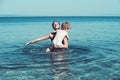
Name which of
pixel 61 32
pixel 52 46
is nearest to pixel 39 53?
pixel 52 46

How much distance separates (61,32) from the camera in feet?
43.1

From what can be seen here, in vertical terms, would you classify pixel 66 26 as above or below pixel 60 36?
above

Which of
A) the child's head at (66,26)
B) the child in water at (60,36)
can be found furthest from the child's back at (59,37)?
the child's head at (66,26)

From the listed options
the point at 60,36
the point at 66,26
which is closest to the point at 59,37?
the point at 60,36

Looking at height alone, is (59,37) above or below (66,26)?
below

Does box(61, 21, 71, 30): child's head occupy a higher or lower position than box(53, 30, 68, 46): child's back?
higher

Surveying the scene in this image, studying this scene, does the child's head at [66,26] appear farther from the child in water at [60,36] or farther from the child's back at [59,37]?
the child's back at [59,37]

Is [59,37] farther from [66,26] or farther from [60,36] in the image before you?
[66,26]

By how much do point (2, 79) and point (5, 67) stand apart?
175 cm

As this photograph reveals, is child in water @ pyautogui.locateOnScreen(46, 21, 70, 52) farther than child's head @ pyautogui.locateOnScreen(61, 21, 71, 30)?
Yes

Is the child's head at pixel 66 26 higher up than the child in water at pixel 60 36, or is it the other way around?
the child's head at pixel 66 26

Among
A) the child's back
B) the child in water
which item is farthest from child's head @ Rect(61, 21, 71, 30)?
the child's back

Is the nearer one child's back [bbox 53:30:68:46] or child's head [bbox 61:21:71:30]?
child's head [bbox 61:21:71:30]

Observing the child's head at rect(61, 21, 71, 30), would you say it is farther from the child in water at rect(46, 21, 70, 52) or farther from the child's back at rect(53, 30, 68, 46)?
the child's back at rect(53, 30, 68, 46)
